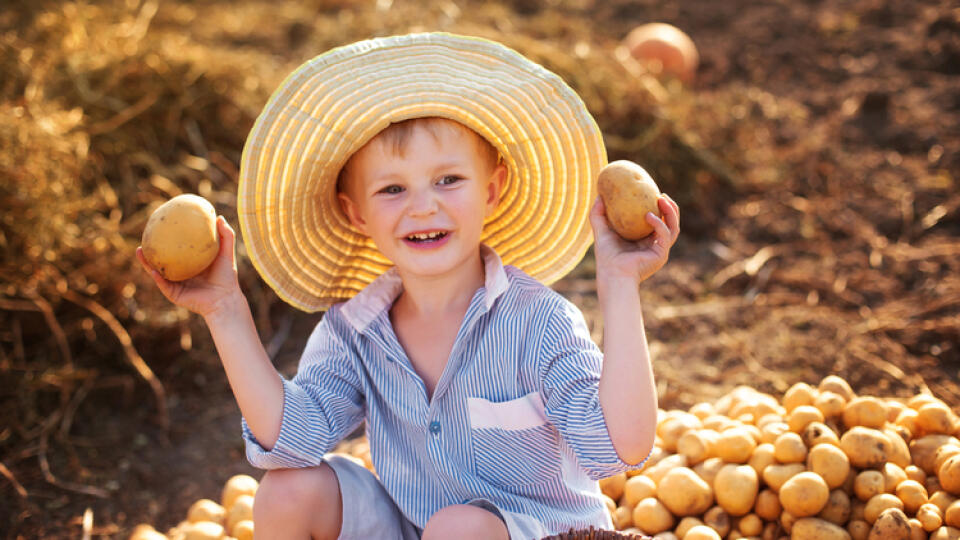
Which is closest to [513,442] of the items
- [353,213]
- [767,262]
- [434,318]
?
[434,318]

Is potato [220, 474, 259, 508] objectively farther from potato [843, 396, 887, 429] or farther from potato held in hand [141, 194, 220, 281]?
potato [843, 396, 887, 429]

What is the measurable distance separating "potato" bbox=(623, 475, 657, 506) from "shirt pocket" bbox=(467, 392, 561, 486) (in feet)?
2.01

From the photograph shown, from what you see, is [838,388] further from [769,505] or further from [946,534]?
[946,534]

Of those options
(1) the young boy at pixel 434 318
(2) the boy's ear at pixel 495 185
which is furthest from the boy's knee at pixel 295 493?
(2) the boy's ear at pixel 495 185

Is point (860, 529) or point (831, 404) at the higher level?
point (831, 404)

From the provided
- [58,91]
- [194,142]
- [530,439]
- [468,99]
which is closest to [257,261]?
[468,99]

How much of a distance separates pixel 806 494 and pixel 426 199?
1.30m

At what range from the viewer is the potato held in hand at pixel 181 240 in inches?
75.8

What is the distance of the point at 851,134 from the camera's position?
508 centimetres

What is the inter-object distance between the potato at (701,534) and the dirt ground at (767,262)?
1.01 m

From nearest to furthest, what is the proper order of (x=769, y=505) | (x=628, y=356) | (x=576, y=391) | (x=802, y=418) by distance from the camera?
(x=628, y=356) → (x=576, y=391) → (x=769, y=505) → (x=802, y=418)

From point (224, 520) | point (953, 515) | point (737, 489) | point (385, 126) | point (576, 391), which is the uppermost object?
point (385, 126)

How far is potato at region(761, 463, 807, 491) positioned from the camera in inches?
96.0

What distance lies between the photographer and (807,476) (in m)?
2.33
